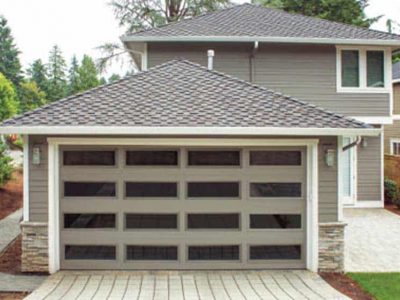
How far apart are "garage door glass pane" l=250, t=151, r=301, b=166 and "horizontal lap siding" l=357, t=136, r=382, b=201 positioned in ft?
26.1

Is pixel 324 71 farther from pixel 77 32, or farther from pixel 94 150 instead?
pixel 77 32

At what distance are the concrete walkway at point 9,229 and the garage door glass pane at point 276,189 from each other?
5521 mm

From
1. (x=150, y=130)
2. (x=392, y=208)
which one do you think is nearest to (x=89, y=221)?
(x=150, y=130)

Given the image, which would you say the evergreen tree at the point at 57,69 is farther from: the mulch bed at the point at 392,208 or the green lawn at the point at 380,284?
the green lawn at the point at 380,284

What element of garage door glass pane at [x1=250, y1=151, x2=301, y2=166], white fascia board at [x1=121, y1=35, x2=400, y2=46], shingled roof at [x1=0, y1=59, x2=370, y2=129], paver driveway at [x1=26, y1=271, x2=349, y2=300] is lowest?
paver driveway at [x1=26, y1=271, x2=349, y2=300]

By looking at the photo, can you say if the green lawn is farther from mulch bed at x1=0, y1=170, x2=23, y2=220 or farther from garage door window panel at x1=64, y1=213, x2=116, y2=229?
mulch bed at x1=0, y1=170, x2=23, y2=220

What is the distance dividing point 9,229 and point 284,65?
9.28 metres

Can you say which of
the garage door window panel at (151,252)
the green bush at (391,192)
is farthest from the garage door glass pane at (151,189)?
the green bush at (391,192)

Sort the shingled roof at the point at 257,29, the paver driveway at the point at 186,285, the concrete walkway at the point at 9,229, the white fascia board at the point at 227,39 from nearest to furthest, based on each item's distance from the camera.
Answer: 1. the paver driveway at the point at 186,285
2. the concrete walkway at the point at 9,229
3. the white fascia board at the point at 227,39
4. the shingled roof at the point at 257,29

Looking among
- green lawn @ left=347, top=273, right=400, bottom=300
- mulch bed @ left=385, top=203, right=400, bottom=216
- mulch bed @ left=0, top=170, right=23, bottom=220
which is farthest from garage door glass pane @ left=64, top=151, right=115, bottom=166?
mulch bed @ left=385, top=203, right=400, bottom=216

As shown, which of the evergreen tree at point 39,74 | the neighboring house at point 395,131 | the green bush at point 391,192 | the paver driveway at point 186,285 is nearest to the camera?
the paver driveway at point 186,285

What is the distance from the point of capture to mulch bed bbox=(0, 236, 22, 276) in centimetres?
828

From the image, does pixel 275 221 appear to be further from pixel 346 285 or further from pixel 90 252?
pixel 90 252

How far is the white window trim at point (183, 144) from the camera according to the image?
8047 millimetres
